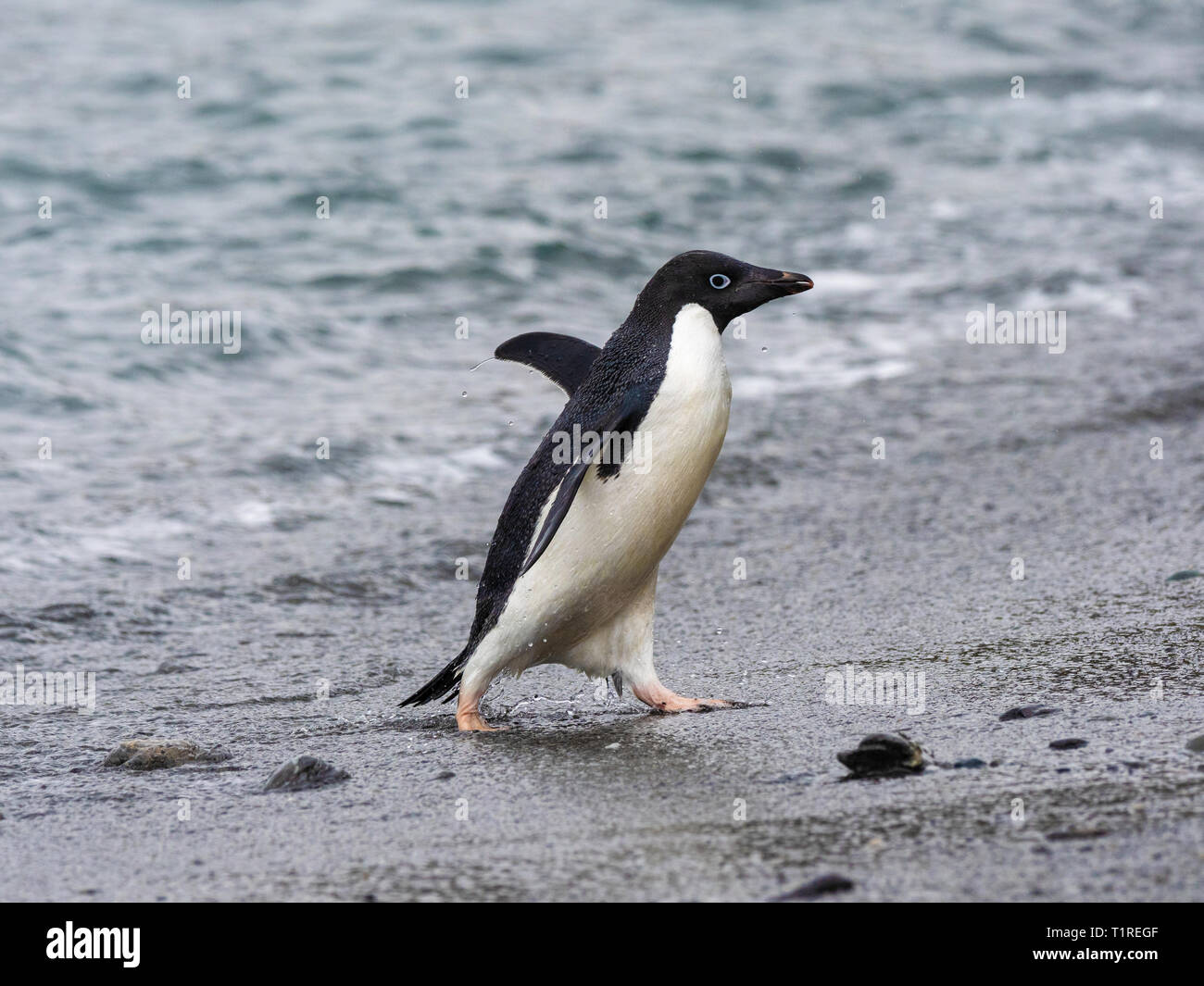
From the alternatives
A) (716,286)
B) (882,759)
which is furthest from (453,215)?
(882,759)

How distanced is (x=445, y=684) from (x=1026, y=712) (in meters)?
1.59

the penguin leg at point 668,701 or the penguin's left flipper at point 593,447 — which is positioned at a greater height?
the penguin's left flipper at point 593,447

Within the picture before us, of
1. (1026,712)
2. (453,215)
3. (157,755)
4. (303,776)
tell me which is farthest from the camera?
(453,215)

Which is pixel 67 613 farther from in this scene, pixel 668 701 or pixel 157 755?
pixel 668 701

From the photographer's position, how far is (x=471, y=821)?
3.08 m

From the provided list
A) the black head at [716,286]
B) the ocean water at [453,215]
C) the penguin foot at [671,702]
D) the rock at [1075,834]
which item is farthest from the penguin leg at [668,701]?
the ocean water at [453,215]

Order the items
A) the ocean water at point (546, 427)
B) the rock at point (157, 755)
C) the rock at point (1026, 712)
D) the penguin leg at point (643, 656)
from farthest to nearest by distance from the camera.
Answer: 1. the penguin leg at point (643, 656)
2. the rock at point (157, 755)
3. the rock at point (1026, 712)
4. the ocean water at point (546, 427)

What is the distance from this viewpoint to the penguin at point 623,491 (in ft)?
12.9

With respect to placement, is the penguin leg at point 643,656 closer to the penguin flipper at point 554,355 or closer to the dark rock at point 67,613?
the penguin flipper at point 554,355

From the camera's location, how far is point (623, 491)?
3.95 meters

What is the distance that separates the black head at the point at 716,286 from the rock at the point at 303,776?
150 centimetres
